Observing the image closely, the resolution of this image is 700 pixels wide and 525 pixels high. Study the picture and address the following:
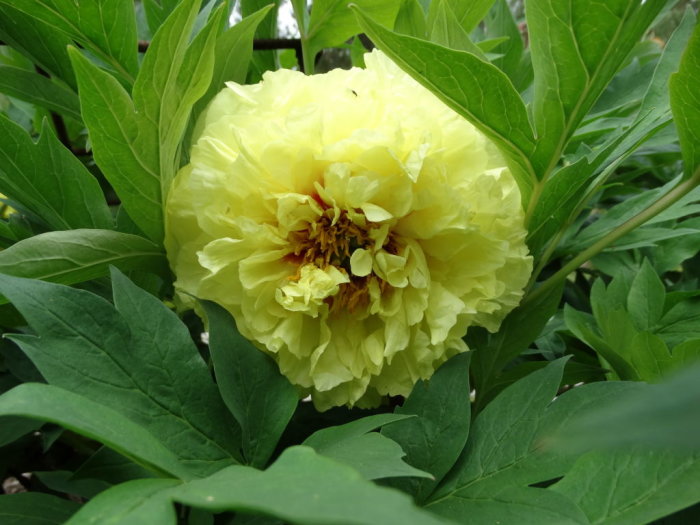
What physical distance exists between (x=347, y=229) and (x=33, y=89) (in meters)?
0.27

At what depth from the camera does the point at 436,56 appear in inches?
12.7

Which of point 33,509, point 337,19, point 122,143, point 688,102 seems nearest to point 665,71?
point 688,102

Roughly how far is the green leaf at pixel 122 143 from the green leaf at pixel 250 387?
0.07m

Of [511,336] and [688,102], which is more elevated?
[688,102]

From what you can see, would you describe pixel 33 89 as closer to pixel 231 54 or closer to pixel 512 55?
pixel 231 54

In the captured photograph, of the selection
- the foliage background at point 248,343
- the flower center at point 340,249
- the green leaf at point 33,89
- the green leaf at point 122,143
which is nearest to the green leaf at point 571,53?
the foliage background at point 248,343

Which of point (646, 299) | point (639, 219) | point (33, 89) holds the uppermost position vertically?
point (33, 89)

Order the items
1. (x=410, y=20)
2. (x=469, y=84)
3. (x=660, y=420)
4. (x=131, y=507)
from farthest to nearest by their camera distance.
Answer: (x=410, y=20)
(x=469, y=84)
(x=131, y=507)
(x=660, y=420)

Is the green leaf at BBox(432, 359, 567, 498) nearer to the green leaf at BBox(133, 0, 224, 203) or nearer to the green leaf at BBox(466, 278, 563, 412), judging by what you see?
the green leaf at BBox(466, 278, 563, 412)

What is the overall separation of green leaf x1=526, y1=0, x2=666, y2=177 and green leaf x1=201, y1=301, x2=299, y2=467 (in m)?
0.19

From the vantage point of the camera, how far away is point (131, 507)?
0.75 ft

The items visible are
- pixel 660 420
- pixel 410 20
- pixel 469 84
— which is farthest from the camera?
pixel 410 20

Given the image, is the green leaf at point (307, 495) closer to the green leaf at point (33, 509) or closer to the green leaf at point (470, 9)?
the green leaf at point (33, 509)

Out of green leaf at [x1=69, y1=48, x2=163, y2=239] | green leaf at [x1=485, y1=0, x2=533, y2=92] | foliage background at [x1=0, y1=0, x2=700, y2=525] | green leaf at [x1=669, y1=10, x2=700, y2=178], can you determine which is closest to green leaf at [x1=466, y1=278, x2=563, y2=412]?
foliage background at [x1=0, y1=0, x2=700, y2=525]
